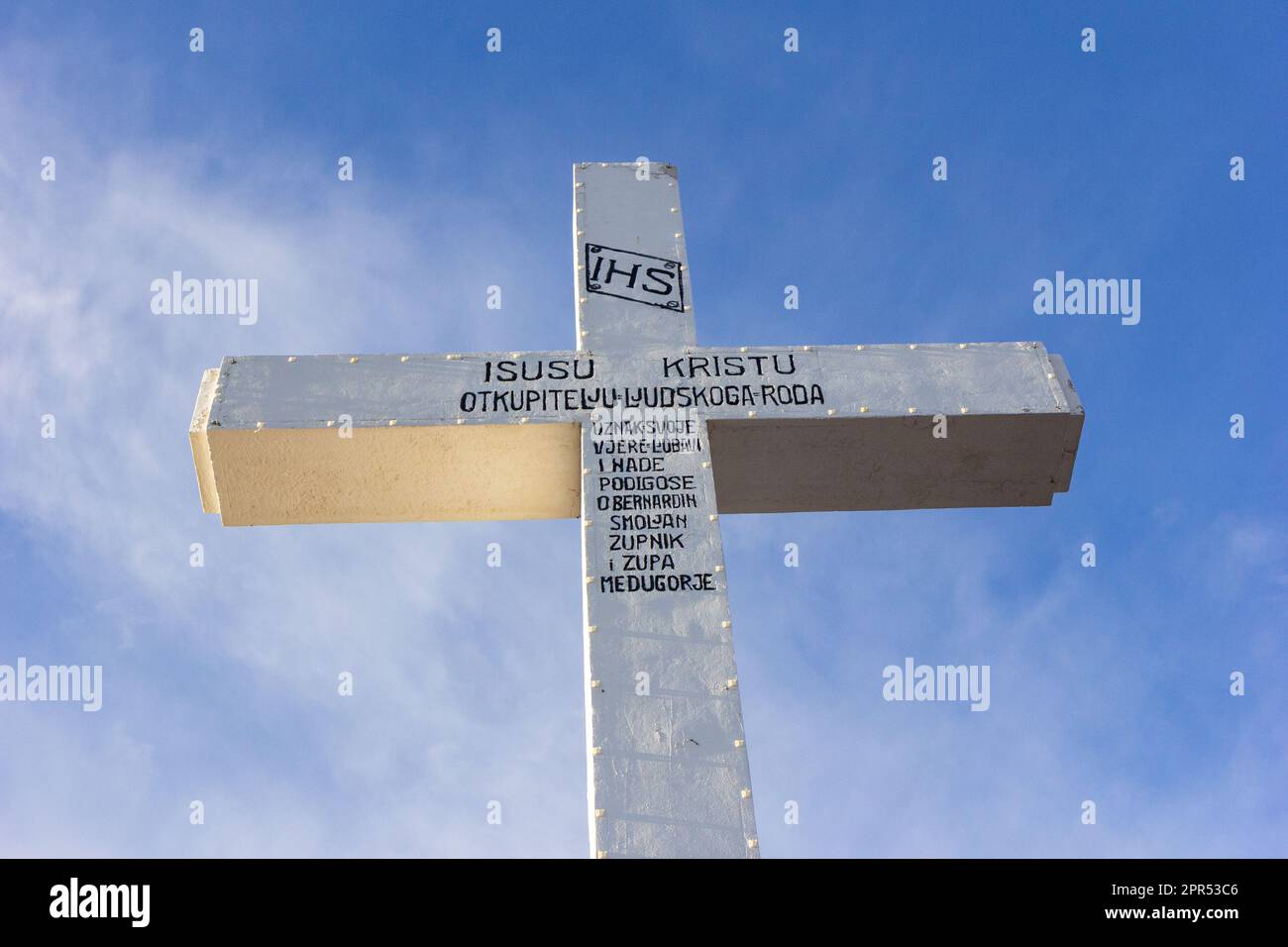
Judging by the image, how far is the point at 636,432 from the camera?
589 centimetres

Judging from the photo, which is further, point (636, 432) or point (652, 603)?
point (636, 432)

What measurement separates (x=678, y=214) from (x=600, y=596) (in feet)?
9.13

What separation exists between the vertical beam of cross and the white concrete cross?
2cm

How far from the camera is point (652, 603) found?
510 cm

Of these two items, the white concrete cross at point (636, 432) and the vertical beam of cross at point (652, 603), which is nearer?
the vertical beam of cross at point (652, 603)

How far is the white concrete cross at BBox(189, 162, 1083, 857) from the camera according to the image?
579cm

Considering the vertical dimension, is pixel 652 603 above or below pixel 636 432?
below

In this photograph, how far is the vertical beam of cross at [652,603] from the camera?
441 centimetres

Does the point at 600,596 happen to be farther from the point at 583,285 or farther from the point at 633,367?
the point at 583,285

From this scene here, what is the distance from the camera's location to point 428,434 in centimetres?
590

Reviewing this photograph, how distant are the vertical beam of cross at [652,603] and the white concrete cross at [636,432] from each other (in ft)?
0.06

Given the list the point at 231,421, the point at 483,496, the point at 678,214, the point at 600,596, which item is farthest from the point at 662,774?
the point at 678,214

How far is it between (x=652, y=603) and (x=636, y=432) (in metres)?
1.09
